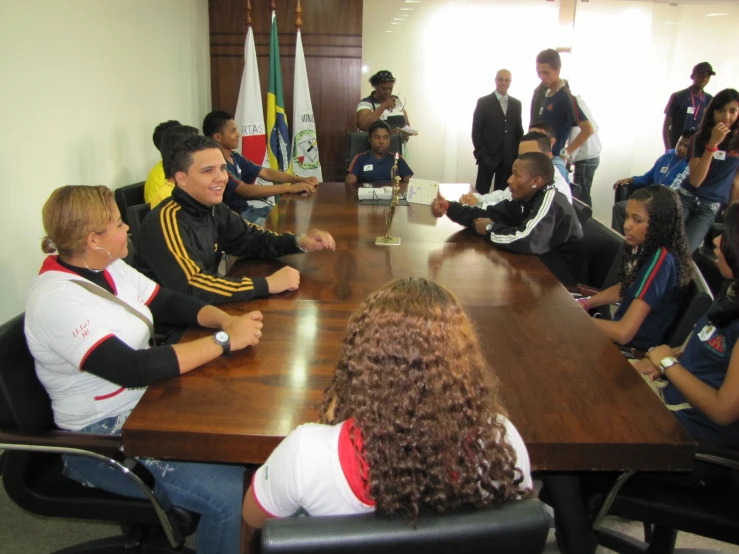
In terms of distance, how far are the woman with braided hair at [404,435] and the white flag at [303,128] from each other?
4.48m

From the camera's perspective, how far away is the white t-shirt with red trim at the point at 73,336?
4.21 feet

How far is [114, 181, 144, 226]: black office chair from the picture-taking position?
3150 mm

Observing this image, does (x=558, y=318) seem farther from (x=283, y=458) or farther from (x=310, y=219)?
(x=310, y=219)

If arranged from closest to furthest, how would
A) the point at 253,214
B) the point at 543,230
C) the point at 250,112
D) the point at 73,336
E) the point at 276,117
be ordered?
the point at 73,336
the point at 543,230
the point at 253,214
the point at 250,112
the point at 276,117

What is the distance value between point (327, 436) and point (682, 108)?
5.79 m

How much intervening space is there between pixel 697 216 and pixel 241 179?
2.98 meters

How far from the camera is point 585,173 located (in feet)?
18.5

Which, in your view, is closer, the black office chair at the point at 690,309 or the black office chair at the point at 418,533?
the black office chair at the point at 418,533

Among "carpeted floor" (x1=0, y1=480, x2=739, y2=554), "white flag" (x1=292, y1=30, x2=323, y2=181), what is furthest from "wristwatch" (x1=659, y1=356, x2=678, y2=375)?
"white flag" (x1=292, y1=30, x2=323, y2=181)

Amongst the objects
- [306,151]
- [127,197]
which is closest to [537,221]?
[127,197]

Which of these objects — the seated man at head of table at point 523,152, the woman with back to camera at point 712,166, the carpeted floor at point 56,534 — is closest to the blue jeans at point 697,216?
the woman with back to camera at point 712,166

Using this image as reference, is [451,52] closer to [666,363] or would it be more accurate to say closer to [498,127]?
[498,127]

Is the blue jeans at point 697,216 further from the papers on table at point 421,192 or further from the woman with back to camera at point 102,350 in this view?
the woman with back to camera at point 102,350

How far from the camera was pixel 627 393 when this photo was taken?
1.29 metres
